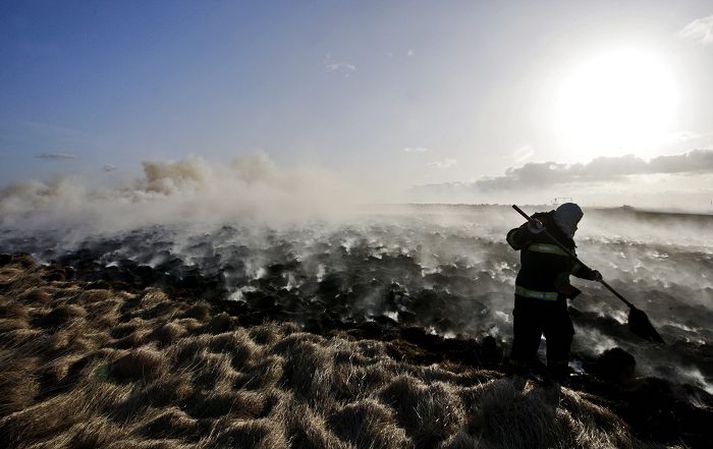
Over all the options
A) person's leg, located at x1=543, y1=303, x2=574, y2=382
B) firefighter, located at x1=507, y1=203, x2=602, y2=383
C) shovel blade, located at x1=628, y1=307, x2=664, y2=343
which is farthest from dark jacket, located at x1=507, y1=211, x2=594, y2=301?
shovel blade, located at x1=628, y1=307, x2=664, y2=343

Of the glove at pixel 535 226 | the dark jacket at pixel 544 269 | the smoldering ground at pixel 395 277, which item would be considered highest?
the glove at pixel 535 226

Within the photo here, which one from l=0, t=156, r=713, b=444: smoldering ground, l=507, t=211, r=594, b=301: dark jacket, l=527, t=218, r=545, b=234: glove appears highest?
l=527, t=218, r=545, b=234: glove

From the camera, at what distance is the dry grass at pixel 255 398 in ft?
12.9

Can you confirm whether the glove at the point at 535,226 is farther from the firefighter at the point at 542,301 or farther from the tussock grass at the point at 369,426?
the tussock grass at the point at 369,426

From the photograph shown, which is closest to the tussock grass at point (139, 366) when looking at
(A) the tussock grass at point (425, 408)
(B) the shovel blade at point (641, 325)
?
(A) the tussock grass at point (425, 408)

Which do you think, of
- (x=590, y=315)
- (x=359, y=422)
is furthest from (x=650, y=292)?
(x=359, y=422)

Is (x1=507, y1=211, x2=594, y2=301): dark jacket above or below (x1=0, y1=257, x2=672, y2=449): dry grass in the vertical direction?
above

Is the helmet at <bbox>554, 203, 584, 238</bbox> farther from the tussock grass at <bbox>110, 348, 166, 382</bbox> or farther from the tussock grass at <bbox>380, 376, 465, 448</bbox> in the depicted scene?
the tussock grass at <bbox>110, 348, 166, 382</bbox>

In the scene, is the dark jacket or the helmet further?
the helmet

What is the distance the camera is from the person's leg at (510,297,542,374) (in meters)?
5.79

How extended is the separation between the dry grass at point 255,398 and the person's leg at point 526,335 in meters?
0.59

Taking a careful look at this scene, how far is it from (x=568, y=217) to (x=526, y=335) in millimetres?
2118

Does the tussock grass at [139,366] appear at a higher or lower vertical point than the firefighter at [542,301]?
lower

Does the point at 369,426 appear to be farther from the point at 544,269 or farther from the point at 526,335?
the point at 544,269
